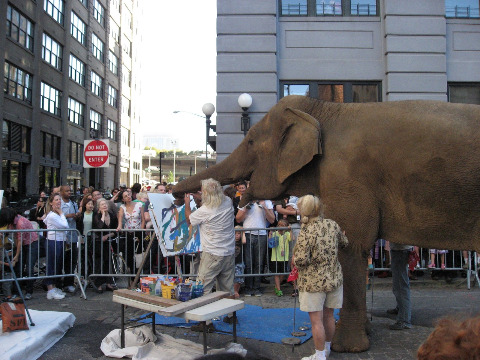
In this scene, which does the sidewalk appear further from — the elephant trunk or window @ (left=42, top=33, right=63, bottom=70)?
window @ (left=42, top=33, right=63, bottom=70)

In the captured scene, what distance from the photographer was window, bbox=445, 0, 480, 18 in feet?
40.6

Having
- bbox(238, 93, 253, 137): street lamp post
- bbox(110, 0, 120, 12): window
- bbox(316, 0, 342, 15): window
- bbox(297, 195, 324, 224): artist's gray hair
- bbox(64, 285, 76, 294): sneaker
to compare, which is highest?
bbox(110, 0, 120, 12): window

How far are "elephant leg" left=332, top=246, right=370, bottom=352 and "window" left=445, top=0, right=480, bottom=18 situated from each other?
31.3 ft

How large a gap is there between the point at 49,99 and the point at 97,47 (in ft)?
42.1

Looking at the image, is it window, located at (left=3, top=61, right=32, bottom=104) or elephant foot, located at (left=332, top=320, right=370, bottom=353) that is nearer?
elephant foot, located at (left=332, top=320, right=370, bottom=353)

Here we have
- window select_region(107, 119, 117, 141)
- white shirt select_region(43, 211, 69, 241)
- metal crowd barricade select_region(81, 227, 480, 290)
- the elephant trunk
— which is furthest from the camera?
window select_region(107, 119, 117, 141)

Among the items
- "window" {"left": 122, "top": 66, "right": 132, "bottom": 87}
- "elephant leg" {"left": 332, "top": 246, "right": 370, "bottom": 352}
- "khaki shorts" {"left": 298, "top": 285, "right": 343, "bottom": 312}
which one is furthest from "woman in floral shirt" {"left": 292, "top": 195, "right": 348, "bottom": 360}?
"window" {"left": 122, "top": 66, "right": 132, "bottom": 87}

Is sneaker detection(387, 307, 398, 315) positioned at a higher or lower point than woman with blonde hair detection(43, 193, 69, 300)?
lower

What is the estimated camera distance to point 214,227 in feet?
21.7

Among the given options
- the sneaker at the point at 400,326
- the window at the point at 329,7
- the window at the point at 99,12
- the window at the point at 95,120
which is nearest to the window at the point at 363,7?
the window at the point at 329,7

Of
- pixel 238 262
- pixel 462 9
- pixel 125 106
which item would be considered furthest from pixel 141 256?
pixel 125 106

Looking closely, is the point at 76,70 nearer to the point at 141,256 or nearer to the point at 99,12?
the point at 99,12

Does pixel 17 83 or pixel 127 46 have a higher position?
pixel 127 46

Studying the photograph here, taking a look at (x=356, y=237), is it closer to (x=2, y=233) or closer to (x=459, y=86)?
(x=2, y=233)
